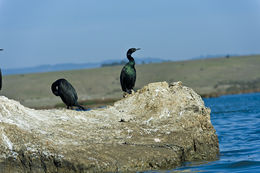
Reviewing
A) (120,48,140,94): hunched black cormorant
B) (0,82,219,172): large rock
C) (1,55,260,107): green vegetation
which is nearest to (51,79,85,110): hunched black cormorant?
(120,48,140,94): hunched black cormorant

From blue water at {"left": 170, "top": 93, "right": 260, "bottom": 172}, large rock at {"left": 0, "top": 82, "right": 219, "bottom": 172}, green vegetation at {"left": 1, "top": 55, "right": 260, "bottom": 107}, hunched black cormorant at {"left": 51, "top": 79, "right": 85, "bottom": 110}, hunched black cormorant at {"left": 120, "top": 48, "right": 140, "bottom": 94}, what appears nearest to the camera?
large rock at {"left": 0, "top": 82, "right": 219, "bottom": 172}

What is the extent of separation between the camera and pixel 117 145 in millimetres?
8891

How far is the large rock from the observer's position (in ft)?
27.1

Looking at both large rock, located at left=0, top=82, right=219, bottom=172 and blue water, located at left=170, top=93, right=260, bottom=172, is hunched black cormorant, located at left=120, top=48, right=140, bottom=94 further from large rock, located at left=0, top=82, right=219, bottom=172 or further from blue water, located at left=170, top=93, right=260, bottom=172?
blue water, located at left=170, top=93, right=260, bottom=172

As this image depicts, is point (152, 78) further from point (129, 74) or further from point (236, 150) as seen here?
point (236, 150)

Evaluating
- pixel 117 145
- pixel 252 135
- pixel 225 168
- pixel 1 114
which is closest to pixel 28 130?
pixel 1 114

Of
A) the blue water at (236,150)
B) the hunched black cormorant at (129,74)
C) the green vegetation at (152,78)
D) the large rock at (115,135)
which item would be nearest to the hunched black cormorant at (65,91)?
the hunched black cormorant at (129,74)

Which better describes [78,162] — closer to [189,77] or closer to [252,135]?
[252,135]

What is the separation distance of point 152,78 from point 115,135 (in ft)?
178

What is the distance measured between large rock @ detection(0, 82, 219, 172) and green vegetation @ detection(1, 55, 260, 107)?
40.8 metres

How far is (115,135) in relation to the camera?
9.29m

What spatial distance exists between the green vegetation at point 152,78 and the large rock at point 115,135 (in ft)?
134

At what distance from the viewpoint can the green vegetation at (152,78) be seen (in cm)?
5516

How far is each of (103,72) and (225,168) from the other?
6138 cm
